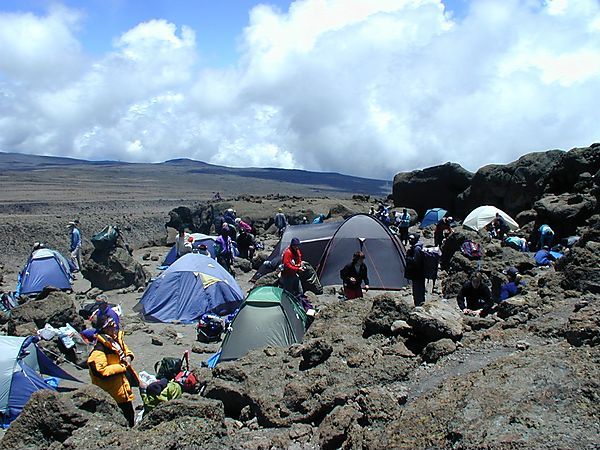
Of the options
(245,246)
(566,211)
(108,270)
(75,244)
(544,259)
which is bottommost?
(108,270)

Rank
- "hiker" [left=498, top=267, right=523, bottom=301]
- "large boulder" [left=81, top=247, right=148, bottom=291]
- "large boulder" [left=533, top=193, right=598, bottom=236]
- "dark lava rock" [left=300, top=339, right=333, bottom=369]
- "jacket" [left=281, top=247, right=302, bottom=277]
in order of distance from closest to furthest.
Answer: "dark lava rock" [left=300, top=339, right=333, bottom=369] < "hiker" [left=498, top=267, right=523, bottom=301] < "jacket" [left=281, top=247, right=302, bottom=277] < "large boulder" [left=533, top=193, right=598, bottom=236] < "large boulder" [left=81, top=247, right=148, bottom=291]

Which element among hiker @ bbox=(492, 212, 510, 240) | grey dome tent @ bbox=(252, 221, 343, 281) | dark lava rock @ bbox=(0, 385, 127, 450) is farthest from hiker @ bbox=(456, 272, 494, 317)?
hiker @ bbox=(492, 212, 510, 240)

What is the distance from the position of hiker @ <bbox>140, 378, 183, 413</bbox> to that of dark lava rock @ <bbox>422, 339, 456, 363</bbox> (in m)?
3.06

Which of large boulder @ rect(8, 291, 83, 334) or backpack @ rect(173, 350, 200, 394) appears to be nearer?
backpack @ rect(173, 350, 200, 394)

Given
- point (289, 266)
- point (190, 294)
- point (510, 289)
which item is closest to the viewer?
point (510, 289)

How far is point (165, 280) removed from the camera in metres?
14.3

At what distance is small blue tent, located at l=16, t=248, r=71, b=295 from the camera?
57.4 ft

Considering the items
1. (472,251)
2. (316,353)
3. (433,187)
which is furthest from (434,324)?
(433,187)

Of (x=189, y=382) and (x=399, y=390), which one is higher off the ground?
(x=399, y=390)

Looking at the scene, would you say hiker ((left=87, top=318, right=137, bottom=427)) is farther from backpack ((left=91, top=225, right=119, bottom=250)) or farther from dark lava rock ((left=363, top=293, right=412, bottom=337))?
backpack ((left=91, top=225, right=119, bottom=250))

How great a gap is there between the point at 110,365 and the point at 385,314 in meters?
3.27

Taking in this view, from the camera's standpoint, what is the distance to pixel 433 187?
114 ft

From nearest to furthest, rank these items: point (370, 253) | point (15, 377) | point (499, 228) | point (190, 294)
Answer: point (15, 377)
point (190, 294)
point (370, 253)
point (499, 228)

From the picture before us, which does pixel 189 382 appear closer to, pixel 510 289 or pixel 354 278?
pixel 354 278
